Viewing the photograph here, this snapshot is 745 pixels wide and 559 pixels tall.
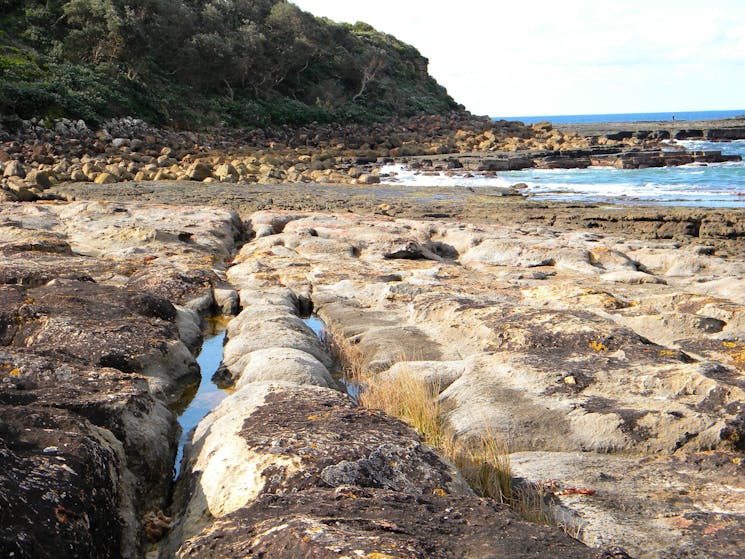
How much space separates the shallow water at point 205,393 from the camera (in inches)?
280

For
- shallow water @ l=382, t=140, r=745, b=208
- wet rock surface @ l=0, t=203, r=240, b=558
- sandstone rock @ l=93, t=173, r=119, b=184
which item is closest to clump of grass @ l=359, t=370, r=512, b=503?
wet rock surface @ l=0, t=203, r=240, b=558

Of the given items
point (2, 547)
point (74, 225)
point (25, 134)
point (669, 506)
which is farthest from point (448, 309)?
point (25, 134)

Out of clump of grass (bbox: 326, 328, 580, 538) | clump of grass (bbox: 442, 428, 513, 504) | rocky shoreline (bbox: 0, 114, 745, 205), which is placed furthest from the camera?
rocky shoreline (bbox: 0, 114, 745, 205)

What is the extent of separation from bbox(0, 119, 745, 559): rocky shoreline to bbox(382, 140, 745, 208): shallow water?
13.4 m

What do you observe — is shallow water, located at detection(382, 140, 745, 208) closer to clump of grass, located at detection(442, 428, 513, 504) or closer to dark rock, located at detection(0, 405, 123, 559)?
clump of grass, located at detection(442, 428, 513, 504)

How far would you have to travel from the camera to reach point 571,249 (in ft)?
51.9

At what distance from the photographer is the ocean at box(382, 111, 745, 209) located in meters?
29.9

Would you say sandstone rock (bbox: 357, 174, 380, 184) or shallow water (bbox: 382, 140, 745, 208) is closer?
shallow water (bbox: 382, 140, 745, 208)

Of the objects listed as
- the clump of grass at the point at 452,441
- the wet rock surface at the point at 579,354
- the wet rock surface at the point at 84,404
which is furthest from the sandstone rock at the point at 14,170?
the clump of grass at the point at 452,441

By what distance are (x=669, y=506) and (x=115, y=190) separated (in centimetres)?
2746

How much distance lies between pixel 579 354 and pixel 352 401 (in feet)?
10.4

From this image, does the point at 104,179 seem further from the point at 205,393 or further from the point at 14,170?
the point at 205,393

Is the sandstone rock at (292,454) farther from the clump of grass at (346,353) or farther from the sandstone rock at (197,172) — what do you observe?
the sandstone rock at (197,172)

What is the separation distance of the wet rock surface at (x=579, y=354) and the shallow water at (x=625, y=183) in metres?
14.0
